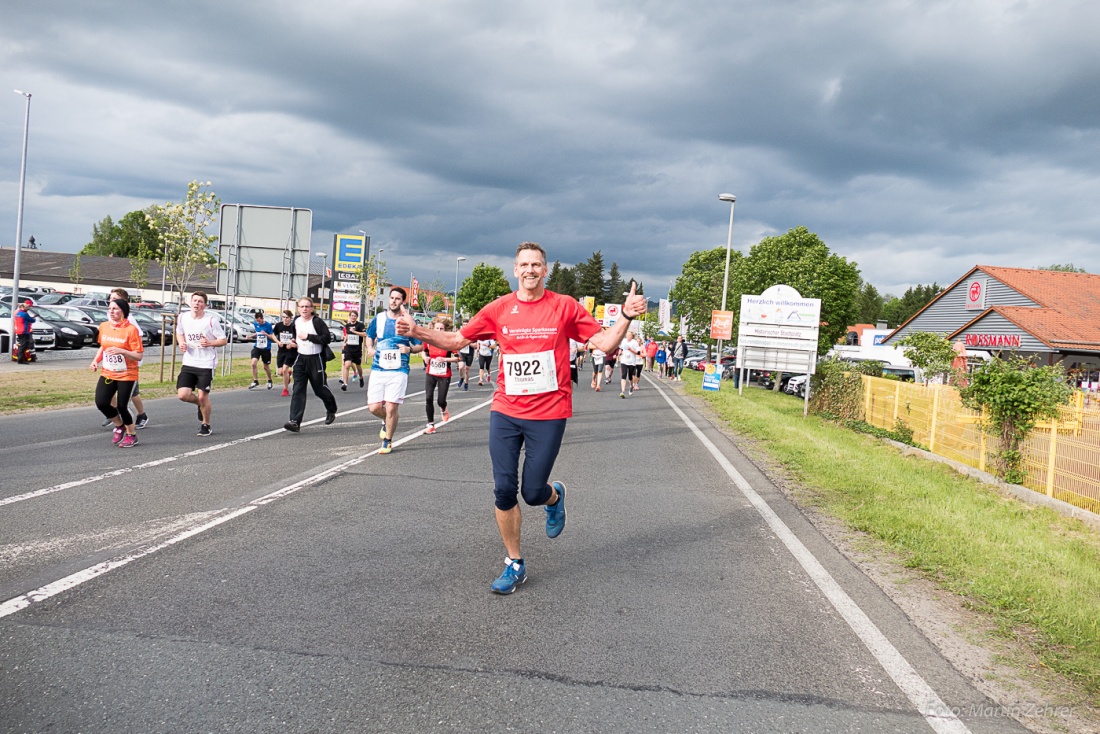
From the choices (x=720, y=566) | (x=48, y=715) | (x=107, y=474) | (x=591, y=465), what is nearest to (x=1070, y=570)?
(x=720, y=566)

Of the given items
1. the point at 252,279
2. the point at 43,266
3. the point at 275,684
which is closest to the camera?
the point at 275,684

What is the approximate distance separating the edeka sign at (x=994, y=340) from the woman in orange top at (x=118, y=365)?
32.6 meters

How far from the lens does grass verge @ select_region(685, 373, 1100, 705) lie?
14.6ft

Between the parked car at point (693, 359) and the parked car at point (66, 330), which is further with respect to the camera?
the parked car at point (693, 359)

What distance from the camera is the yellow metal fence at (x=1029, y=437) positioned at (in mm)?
8727

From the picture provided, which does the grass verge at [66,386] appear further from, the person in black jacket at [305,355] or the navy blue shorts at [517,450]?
the navy blue shorts at [517,450]

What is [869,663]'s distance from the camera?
151 inches

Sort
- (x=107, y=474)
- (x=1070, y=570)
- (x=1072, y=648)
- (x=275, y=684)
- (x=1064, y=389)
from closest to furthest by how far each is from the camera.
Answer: (x=275, y=684), (x=1072, y=648), (x=1070, y=570), (x=107, y=474), (x=1064, y=389)

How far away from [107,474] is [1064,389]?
34.2ft

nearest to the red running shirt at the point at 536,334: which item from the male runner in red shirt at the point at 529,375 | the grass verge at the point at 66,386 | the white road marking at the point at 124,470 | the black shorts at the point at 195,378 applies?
the male runner in red shirt at the point at 529,375

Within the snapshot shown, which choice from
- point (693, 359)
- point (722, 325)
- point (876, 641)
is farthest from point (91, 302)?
point (876, 641)

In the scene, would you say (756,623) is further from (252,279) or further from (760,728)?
(252,279)

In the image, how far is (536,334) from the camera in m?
4.75

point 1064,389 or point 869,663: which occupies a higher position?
point 1064,389
